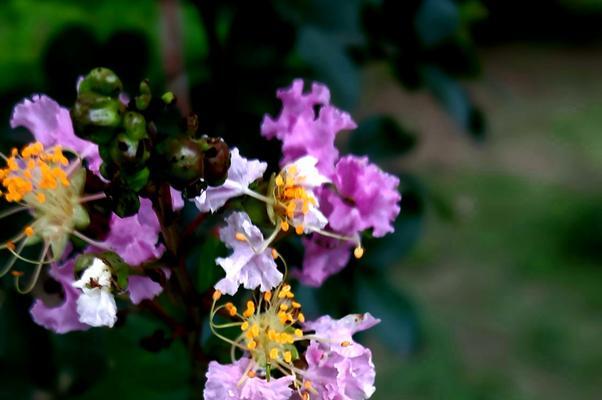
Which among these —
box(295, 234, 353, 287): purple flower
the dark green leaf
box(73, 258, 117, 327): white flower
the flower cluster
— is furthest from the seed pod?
the dark green leaf

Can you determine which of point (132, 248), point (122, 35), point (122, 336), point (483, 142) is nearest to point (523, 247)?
point (483, 142)

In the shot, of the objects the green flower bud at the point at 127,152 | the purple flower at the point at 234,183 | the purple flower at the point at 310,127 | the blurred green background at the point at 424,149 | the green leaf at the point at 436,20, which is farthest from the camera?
the green leaf at the point at 436,20

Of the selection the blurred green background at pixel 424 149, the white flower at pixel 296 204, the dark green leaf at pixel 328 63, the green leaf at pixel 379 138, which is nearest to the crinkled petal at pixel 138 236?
the white flower at pixel 296 204

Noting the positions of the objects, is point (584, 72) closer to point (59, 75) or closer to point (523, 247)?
point (523, 247)

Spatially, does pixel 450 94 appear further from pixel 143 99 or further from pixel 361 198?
pixel 143 99

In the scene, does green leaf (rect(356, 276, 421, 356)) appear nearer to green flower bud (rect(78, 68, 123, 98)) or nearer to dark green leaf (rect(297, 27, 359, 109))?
dark green leaf (rect(297, 27, 359, 109))

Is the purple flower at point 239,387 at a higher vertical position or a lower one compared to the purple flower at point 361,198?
lower

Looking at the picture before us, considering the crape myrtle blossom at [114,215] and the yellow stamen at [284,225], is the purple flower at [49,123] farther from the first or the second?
the yellow stamen at [284,225]
